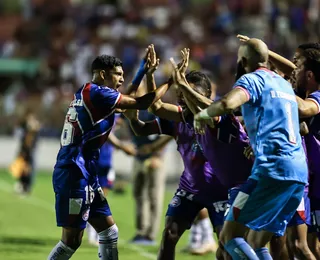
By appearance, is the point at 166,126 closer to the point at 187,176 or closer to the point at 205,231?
the point at 187,176

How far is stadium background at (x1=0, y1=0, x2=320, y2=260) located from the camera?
1054 inches

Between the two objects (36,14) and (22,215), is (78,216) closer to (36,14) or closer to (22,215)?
(22,215)

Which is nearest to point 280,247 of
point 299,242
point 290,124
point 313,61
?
point 299,242

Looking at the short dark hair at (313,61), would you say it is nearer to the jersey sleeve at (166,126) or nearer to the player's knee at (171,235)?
the jersey sleeve at (166,126)

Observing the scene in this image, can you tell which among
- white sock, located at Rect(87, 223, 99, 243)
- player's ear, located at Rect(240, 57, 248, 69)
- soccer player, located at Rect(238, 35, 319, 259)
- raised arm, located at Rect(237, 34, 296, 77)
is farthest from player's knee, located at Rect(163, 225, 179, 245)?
white sock, located at Rect(87, 223, 99, 243)

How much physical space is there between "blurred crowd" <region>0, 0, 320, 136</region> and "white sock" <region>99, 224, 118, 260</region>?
57.5ft

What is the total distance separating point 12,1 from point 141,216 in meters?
27.4

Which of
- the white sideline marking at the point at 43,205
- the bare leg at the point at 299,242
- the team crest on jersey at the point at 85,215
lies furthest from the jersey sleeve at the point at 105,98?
the white sideline marking at the point at 43,205

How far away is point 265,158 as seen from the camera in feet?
23.6

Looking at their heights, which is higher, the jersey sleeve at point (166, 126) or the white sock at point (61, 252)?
the jersey sleeve at point (166, 126)

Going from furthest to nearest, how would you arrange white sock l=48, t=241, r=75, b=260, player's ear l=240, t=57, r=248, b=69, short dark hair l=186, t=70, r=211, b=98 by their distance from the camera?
1. short dark hair l=186, t=70, r=211, b=98
2. white sock l=48, t=241, r=75, b=260
3. player's ear l=240, t=57, r=248, b=69

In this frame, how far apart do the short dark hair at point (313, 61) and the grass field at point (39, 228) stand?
14.2ft

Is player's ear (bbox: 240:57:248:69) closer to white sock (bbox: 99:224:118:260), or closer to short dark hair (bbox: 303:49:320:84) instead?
short dark hair (bbox: 303:49:320:84)

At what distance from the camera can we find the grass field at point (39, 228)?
39.7 ft
